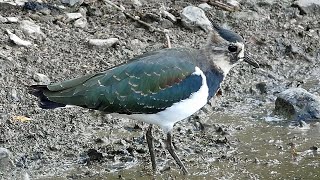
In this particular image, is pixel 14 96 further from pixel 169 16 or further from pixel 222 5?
pixel 222 5

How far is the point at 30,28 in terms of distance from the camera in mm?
8930

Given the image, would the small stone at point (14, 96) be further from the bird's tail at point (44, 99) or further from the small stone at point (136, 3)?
the small stone at point (136, 3)

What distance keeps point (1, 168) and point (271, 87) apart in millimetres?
3466

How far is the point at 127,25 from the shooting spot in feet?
31.4

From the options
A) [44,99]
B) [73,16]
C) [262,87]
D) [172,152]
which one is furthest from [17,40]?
[262,87]

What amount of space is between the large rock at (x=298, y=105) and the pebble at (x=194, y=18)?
1.56 metres

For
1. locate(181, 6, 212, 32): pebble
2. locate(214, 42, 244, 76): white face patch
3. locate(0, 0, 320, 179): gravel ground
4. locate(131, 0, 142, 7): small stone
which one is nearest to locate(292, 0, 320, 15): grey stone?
locate(0, 0, 320, 179): gravel ground

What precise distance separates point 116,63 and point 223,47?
1.88m

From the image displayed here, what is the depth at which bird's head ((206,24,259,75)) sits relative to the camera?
7289mm

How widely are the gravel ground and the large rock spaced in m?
0.18

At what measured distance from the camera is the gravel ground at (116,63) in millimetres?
7301

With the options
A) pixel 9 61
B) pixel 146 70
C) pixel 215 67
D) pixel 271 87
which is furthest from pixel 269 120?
pixel 9 61

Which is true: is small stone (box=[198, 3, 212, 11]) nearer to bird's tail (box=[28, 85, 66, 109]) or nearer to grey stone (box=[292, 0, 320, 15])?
grey stone (box=[292, 0, 320, 15])

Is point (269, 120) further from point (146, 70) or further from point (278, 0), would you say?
point (278, 0)
